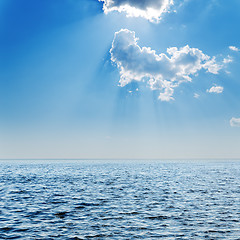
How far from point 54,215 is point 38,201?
7591 millimetres

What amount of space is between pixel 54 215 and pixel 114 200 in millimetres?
8289

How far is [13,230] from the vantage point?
667 inches

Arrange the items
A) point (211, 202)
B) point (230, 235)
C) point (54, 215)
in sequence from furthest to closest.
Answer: point (211, 202), point (54, 215), point (230, 235)

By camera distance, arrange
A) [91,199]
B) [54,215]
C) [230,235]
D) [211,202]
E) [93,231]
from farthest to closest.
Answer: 1. [91,199]
2. [211,202]
3. [54,215]
4. [93,231]
5. [230,235]

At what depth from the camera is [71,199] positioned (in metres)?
29.1

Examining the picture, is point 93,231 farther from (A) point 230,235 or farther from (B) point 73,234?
(A) point 230,235

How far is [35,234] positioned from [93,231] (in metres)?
3.35

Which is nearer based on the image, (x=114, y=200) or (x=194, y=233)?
(x=194, y=233)

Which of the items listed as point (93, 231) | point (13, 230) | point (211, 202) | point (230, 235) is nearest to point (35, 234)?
point (13, 230)

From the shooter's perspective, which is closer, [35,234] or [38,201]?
[35,234]

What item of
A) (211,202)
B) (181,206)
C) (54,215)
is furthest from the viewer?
(211,202)

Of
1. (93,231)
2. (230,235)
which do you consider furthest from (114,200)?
(230,235)

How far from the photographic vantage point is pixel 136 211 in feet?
73.7

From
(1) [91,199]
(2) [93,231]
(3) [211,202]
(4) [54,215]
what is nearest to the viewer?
(2) [93,231]
